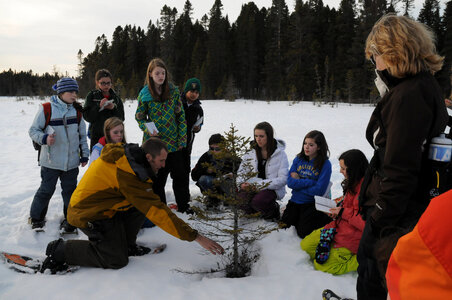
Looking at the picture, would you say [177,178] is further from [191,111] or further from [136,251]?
[136,251]

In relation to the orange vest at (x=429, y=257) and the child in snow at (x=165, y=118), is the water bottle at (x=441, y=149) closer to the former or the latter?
the orange vest at (x=429, y=257)

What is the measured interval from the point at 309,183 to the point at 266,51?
36.3 metres

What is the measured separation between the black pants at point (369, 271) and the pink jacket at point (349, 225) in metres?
1.18

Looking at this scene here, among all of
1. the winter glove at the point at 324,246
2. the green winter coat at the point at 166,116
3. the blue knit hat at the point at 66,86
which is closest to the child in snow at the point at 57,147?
the blue knit hat at the point at 66,86

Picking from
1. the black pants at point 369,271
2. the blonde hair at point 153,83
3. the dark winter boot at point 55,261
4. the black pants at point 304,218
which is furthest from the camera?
the blonde hair at point 153,83

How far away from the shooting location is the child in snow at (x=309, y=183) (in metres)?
3.97

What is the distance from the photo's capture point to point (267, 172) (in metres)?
4.50

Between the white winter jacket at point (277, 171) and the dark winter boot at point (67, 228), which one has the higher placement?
the white winter jacket at point (277, 171)

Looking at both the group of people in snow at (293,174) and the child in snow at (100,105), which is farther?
the child in snow at (100,105)

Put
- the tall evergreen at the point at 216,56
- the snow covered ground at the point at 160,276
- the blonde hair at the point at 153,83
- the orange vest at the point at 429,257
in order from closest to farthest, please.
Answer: the orange vest at the point at 429,257, the snow covered ground at the point at 160,276, the blonde hair at the point at 153,83, the tall evergreen at the point at 216,56

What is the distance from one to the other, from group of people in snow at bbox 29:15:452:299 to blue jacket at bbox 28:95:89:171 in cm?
1

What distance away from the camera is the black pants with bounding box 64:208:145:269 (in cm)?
310

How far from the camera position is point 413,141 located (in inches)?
66.8

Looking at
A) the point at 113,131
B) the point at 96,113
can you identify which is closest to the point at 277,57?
the point at 96,113
